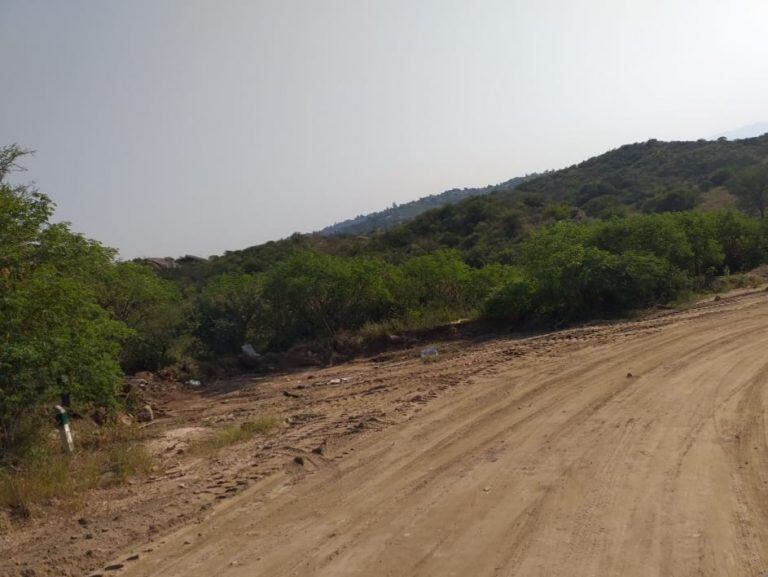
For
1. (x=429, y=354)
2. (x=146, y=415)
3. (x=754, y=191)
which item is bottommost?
(x=429, y=354)

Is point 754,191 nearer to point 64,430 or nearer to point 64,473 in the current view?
point 64,430

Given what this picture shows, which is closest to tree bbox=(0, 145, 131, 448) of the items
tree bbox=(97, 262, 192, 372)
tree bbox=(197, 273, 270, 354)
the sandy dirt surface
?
the sandy dirt surface

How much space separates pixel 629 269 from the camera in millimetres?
18062

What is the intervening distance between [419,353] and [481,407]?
7.87 meters

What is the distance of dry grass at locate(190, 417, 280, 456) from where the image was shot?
9.65 meters

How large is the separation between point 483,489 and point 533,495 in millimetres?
A: 538

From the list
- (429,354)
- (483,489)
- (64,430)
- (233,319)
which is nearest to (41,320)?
(64,430)

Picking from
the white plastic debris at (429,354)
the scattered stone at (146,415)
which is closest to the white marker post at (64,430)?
the scattered stone at (146,415)

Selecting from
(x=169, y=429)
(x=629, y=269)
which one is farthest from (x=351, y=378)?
(x=629, y=269)

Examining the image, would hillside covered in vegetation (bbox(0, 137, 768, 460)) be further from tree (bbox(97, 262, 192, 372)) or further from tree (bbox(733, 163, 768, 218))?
tree (bbox(733, 163, 768, 218))

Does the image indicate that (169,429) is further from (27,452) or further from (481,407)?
(481,407)

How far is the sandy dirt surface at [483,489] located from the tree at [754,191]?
4193 cm

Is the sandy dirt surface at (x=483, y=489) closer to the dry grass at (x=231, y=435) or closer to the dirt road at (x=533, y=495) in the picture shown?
the dirt road at (x=533, y=495)

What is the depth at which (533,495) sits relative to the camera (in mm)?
6160
